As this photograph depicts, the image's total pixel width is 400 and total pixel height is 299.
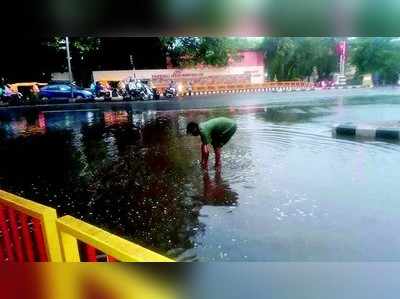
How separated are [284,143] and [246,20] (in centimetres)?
290

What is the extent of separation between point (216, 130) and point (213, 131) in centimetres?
3

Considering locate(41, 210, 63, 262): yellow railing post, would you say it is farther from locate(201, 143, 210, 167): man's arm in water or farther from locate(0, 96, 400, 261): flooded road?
locate(201, 143, 210, 167): man's arm in water

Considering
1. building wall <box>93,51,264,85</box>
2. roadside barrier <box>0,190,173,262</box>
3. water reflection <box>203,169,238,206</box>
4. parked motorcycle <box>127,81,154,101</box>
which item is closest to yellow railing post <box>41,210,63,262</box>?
roadside barrier <box>0,190,173,262</box>

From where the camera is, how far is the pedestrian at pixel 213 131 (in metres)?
3.54

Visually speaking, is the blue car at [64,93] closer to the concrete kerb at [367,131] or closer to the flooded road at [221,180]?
the flooded road at [221,180]

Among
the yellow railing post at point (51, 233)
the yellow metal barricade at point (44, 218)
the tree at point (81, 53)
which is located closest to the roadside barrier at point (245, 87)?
the tree at point (81, 53)

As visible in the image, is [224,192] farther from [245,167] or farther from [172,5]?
[172,5]

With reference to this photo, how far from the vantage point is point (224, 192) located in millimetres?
3100

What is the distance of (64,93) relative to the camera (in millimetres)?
3531

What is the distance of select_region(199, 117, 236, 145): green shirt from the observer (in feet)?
11.6

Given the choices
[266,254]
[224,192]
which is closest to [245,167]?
[224,192]

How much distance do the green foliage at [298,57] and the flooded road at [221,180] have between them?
0.91 m

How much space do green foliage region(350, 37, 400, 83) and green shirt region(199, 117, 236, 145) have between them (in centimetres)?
128

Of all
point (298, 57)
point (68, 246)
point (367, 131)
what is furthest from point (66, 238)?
point (367, 131)
